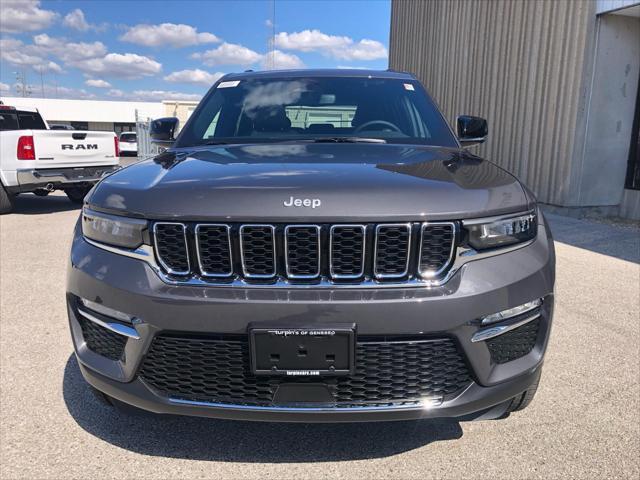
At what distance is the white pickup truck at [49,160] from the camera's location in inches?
333

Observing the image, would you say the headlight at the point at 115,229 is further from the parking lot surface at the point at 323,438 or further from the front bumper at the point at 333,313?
the parking lot surface at the point at 323,438

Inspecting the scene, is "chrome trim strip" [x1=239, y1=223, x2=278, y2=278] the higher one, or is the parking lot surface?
"chrome trim strip" [x1=239, y1=223, x2=278, y2=278]

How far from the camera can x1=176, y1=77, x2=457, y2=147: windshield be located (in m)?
3.02

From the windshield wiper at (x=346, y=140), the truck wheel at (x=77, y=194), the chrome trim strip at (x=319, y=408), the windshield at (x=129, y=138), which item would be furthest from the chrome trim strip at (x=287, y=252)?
the windshield at (x=129, y=138)

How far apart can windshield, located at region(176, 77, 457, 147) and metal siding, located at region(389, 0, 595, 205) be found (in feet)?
21.6

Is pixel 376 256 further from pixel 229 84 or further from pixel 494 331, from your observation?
pixel 229 84

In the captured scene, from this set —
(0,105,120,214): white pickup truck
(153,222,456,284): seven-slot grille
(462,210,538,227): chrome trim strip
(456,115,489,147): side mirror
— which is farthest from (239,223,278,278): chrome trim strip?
(0,105,120,214): white pickup truck

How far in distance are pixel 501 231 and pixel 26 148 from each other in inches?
338

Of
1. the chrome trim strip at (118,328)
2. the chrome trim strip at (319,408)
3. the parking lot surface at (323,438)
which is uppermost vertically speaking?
the chrome trim strip at (118,328)

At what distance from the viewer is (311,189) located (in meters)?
1.90

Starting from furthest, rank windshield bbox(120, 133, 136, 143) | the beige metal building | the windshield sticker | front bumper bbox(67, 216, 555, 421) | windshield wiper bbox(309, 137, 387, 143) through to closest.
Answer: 1. windshield bbox(120, 133, 136, 143)
2. the beige metal building
3. the windshield sticker
4. windshield wiper bbox(309, 137, 387, 143)
5. front bumper bbox(67, 216, 555, 421)

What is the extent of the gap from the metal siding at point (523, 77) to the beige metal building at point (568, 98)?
19 mm

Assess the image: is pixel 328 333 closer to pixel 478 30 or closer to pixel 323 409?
pixel 323 409

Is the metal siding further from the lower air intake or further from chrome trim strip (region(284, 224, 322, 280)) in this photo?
chrome trim strip (region(284, 224, 322, 280))
